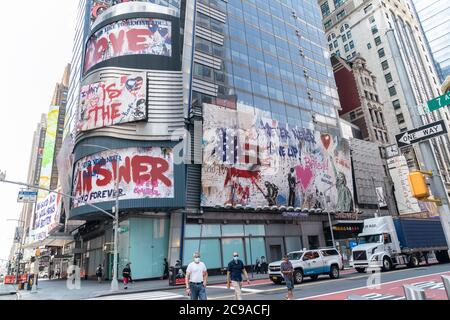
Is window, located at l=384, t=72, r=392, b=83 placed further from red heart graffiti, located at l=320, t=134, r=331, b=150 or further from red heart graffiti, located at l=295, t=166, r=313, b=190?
red heart graffiti, located at l=295, t=166, r=313, b=190

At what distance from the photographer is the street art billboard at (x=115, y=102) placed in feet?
106

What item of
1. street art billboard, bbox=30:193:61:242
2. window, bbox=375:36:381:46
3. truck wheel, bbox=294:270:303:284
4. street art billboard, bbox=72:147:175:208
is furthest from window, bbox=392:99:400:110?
street art billboard, bbox=30:193:61:242

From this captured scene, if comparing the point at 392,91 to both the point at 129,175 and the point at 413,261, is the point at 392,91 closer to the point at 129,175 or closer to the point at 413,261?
the point at 413,261

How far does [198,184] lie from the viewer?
33438mm

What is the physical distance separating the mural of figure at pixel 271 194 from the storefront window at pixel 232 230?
15.0 ft

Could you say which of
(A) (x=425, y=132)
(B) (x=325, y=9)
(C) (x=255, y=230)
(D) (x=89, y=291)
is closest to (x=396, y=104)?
(B) (x=325, y=9)

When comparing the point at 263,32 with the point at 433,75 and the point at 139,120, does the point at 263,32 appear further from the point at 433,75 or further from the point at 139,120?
the point at 433,75

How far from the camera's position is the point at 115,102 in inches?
1293

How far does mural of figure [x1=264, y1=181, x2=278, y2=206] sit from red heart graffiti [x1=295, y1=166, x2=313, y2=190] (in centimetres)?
491

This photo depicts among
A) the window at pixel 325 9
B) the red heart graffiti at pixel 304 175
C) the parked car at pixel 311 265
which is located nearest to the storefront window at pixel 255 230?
the red heart graffiti at pixel 304 175

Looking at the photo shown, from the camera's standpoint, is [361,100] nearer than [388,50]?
Yes

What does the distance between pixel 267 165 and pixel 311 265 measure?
18657 millimetres

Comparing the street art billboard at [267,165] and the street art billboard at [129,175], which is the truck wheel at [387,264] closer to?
the street art billboard at [267,165]

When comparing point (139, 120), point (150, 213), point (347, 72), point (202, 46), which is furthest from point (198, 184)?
point (347, 72)
